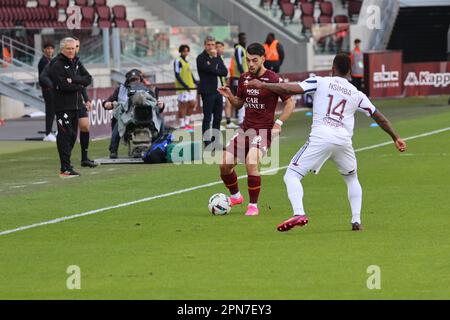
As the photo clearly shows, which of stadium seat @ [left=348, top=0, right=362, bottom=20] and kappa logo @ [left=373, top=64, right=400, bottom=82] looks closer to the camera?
kappa logo @ [left=373, top=64, right=400, bottom=82]

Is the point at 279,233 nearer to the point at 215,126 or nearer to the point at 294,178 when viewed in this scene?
the point at 294,178

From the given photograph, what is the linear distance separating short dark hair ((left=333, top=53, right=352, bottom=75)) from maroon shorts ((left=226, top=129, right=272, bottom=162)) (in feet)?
6.91

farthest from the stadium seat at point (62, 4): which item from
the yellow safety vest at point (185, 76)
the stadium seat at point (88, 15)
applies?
the yellow safety vest at point (185, 76)

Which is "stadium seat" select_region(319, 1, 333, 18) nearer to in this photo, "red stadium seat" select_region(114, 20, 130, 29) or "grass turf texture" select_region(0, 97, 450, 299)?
"red stadium seat" select_region(114, 20, 130, 29)

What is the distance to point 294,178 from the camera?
511 inches

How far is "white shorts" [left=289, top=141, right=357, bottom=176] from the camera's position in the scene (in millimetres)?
12859

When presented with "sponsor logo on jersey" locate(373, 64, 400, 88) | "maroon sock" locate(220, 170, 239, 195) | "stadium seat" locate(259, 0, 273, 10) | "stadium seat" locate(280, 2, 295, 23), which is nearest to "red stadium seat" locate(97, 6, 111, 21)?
"stadium seat" locate(259, 0, 273, 10)

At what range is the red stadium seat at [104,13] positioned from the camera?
42781 millimetres

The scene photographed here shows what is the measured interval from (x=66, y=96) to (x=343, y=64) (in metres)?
7.66

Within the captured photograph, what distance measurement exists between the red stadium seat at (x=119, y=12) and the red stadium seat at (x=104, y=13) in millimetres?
463

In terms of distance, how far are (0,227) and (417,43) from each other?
3566 centimetres

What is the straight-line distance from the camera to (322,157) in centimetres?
1291
